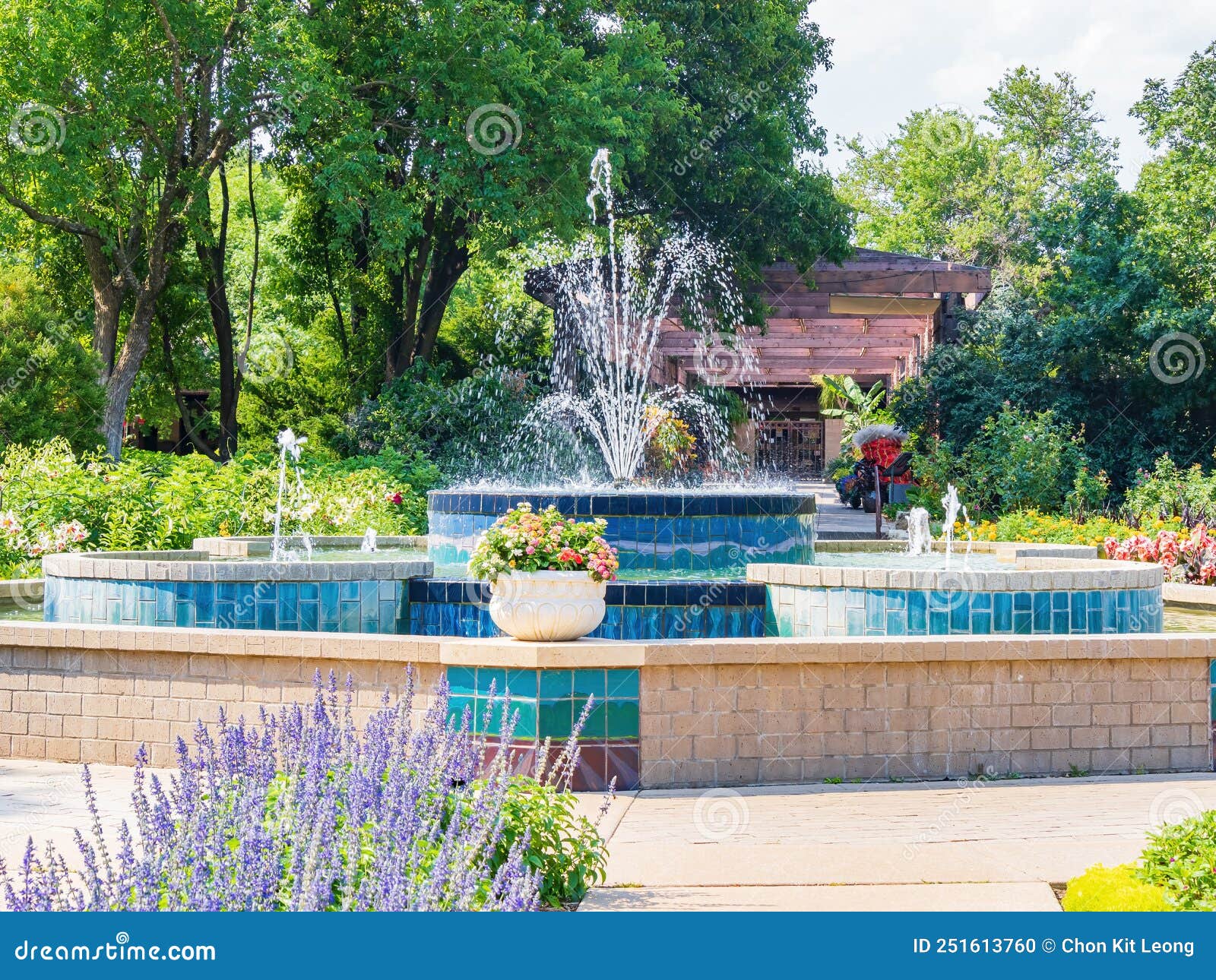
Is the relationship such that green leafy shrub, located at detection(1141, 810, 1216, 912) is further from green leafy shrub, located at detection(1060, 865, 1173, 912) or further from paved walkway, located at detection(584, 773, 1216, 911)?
paved walkway, located at detection(584, 773, 1216, 911)

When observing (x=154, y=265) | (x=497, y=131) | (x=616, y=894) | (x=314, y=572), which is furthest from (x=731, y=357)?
(x=616, y=894)

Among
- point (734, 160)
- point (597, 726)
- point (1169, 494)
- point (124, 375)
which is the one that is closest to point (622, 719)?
point (597, 726)

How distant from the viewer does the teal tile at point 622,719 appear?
6422 millimetres

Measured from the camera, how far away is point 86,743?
7.02 metres

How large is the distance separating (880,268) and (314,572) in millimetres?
17131

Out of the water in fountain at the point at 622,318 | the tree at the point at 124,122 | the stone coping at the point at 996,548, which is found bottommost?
the stone coping at the point at 996,548

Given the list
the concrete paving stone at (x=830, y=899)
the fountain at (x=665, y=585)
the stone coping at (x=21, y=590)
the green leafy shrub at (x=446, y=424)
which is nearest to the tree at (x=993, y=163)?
the green leafy shrub at (x=446, y=424)

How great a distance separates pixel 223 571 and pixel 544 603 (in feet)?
8.24

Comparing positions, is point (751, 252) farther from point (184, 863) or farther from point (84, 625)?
point (184, 863)

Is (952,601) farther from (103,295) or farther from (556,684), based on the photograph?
(103,295)

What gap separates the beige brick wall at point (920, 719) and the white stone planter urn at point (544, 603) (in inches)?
20.2

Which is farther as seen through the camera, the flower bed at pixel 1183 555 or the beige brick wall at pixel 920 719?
the flower bed at pixel 1183 555

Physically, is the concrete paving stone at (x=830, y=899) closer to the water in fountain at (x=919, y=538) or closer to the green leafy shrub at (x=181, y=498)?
the water in fountain at (x=919, y=538)

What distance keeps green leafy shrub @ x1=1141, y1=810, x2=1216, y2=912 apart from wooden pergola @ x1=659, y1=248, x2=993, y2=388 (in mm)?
19130
